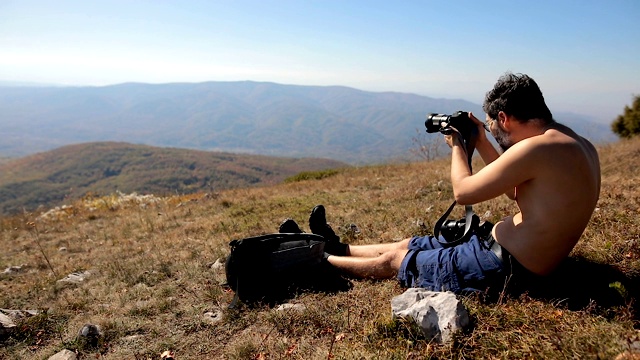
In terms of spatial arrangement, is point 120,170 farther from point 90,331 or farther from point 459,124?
point 459,124

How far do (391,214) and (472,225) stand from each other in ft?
10.9

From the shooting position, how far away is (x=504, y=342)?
8.50ft

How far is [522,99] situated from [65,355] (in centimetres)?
457

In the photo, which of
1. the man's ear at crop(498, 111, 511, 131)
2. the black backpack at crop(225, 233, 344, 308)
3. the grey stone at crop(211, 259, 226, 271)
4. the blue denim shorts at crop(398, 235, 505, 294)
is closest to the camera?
the man's ear at crop(498, 111, 511, 131)

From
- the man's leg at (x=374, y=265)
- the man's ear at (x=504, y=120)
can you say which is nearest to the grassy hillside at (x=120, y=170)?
the man's leg at (x=374, y=265)

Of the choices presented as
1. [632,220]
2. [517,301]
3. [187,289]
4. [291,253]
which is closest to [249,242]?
[291,253]

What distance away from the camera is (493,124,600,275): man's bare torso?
9.20 ft

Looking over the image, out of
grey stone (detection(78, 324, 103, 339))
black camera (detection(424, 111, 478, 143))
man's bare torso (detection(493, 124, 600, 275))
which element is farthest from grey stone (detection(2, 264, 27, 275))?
man's bare torso (detection(493, 124, 600, 275))

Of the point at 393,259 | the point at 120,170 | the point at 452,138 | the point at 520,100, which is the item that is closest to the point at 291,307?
the point at 393,259

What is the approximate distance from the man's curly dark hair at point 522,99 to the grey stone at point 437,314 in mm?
1564

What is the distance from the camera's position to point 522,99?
3037 millimetres

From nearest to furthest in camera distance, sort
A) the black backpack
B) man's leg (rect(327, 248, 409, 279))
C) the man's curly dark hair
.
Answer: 1. the man's curly dark hair
2. man's leg (rect(327, 248, 409, 279))
3. the black backpack

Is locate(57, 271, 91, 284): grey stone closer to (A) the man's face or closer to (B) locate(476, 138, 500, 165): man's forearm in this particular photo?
(B) locate(476, 138, 500, 165): man's forearm

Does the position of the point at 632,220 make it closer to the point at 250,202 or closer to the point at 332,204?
the point at 332,204
